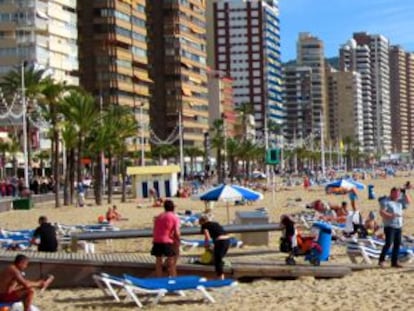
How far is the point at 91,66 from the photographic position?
327ft

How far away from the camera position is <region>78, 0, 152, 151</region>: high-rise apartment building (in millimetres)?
98688

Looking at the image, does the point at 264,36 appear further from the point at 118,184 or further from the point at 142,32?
the point at 118,184

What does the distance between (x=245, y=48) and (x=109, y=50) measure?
271ft

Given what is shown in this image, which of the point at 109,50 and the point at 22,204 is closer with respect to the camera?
the point at 22,204

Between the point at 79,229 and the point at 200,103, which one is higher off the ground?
the point at 200,103

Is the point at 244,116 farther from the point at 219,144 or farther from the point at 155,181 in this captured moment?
the point at 155,181

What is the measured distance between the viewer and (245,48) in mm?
178750

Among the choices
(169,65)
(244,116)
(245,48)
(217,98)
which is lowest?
(244,116)

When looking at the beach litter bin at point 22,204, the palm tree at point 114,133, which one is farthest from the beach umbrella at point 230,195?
the palm tree at point 114,133

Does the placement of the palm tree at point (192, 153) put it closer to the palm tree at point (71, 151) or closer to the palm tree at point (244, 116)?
the palm tree at point (244, 116)

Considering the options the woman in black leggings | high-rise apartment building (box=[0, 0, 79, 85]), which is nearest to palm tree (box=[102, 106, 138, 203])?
high-rise apartment building (box=[0, 0, 79, 85])

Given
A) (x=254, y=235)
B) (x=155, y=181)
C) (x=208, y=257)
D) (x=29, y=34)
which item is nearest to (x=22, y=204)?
(x=155, y=181)

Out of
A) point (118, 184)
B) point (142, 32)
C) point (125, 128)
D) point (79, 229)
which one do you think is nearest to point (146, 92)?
point (142, 32)

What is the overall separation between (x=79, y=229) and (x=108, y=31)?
7710 centimetres
